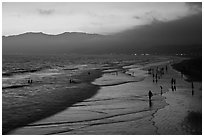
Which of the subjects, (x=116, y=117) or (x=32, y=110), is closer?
(x=116, y=117)

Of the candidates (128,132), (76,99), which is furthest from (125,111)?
(76,99)

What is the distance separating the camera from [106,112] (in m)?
20.6

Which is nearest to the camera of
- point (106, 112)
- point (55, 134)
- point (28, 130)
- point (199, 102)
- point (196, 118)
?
point (55, 134)

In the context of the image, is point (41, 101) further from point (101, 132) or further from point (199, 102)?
point (199, 102)

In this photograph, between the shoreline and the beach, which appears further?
the shoreline

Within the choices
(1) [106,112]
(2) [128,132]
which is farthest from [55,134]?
(1) [106,112]

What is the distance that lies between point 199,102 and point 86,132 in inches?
579

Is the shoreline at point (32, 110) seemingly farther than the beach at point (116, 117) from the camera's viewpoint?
Yes

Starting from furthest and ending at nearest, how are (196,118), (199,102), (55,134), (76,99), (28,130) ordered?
(76,99)
(199,102)
(196,118)
(28,130)
(55,134)

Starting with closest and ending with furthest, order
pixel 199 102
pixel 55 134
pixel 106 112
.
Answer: pixel 55 134 → pixel 106 112 → pixel 199 102

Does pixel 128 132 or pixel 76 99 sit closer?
pixel 128 132

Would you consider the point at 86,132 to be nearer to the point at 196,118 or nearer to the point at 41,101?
the point at 196,118

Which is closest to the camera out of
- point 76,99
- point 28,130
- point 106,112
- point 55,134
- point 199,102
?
point 55,134

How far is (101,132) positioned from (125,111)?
237 inches
